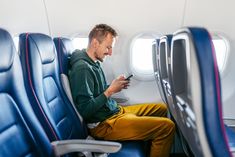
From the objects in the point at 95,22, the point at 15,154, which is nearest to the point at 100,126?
the point at 15,154

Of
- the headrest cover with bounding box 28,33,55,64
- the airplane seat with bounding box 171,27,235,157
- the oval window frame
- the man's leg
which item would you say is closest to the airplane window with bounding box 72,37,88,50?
the oval window frame

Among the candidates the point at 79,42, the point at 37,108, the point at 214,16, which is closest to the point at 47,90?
the point at 37,108

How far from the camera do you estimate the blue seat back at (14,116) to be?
1036 mm

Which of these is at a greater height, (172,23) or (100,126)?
(172,23)

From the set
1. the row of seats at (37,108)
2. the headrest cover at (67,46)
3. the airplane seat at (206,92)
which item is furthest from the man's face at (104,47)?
the airplane seat at (206,92)

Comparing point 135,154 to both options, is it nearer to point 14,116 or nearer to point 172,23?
point 14,116

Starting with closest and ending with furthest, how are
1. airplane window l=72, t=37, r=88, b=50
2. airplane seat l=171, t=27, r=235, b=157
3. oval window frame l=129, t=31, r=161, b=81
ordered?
airplane seat l=171, t=27, r=235, b=157, oval window frame l=129, t=31, r=161, b=81, airplane window l=72, t=37, r=88, b=50

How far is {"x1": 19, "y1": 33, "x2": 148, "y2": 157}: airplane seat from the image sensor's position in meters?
1.31

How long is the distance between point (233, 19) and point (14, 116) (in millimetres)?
2041

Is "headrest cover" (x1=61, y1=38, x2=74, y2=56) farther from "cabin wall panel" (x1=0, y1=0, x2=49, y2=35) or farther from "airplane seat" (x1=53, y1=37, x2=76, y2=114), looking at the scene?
"cabin wall panel" (x1=0, y1=0, x2=49, y2=35)

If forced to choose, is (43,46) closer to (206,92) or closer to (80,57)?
(80,57)

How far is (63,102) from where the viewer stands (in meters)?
1.74

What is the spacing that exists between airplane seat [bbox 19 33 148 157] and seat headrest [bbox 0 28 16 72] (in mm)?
221

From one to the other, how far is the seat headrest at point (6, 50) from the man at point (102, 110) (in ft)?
2.33
